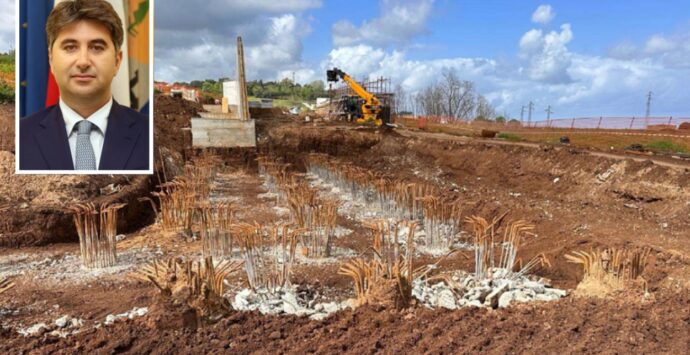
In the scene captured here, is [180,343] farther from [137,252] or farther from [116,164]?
[137,252]

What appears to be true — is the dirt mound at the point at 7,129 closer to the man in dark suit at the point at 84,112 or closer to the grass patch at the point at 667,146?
the man in dark suit at the point at 84,112

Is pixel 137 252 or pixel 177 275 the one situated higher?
pixel 177 275

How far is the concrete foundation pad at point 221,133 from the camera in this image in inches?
695

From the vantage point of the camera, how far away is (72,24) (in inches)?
189

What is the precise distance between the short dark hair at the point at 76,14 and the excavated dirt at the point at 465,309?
2729mm

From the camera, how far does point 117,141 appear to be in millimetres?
5090

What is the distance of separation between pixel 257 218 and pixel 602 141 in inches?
779

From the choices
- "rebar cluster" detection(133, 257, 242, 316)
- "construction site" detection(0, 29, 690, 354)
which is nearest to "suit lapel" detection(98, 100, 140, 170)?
"construction site" detection(0, 29, 690, 354)

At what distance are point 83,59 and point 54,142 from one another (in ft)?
2.88

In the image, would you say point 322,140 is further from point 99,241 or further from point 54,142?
point 54,142

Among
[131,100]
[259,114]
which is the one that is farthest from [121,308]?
[259,114]

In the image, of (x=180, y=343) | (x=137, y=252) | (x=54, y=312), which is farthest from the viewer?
(x=137, y=252)

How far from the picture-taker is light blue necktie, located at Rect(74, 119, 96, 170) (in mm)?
5023

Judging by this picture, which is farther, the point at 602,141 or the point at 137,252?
the point at 602,141
